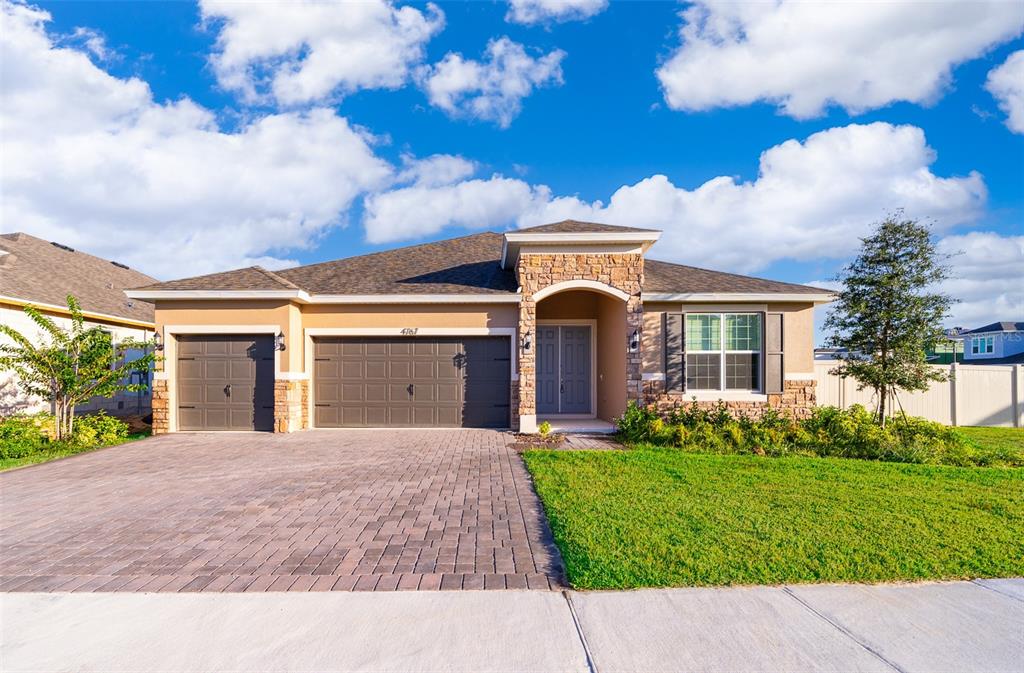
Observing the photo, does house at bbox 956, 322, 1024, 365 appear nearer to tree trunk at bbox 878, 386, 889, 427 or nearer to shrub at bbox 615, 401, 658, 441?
tree trunk at bbox 878, 386, 889, 427

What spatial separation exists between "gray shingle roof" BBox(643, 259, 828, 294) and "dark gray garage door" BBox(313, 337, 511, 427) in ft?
13.5

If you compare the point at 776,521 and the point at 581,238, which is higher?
the point at 581,238

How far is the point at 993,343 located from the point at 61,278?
160ft

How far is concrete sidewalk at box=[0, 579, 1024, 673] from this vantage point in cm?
301

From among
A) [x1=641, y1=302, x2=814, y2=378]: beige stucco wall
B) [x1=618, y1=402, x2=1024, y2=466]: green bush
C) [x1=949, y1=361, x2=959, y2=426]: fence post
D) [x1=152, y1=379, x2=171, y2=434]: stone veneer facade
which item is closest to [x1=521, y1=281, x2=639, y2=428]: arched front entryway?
[x1=641, y1=302, x2=814, y2=378]: beige stucco wall

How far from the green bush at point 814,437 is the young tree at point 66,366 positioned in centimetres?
1077

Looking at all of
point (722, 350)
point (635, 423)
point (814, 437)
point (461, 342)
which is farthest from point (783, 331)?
point (461, 342)

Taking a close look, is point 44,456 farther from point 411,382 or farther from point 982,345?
point 982,345

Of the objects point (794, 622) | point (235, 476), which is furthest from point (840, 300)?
point (235, 476)

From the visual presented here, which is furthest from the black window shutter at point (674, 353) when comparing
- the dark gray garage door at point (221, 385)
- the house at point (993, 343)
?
the house at point (993, 343)

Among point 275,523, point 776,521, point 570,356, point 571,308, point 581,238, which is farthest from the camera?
point 570,356

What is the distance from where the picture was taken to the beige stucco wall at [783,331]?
12.1 meters

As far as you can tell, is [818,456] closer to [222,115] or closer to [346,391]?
[346,391]

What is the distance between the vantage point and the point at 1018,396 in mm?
14164
